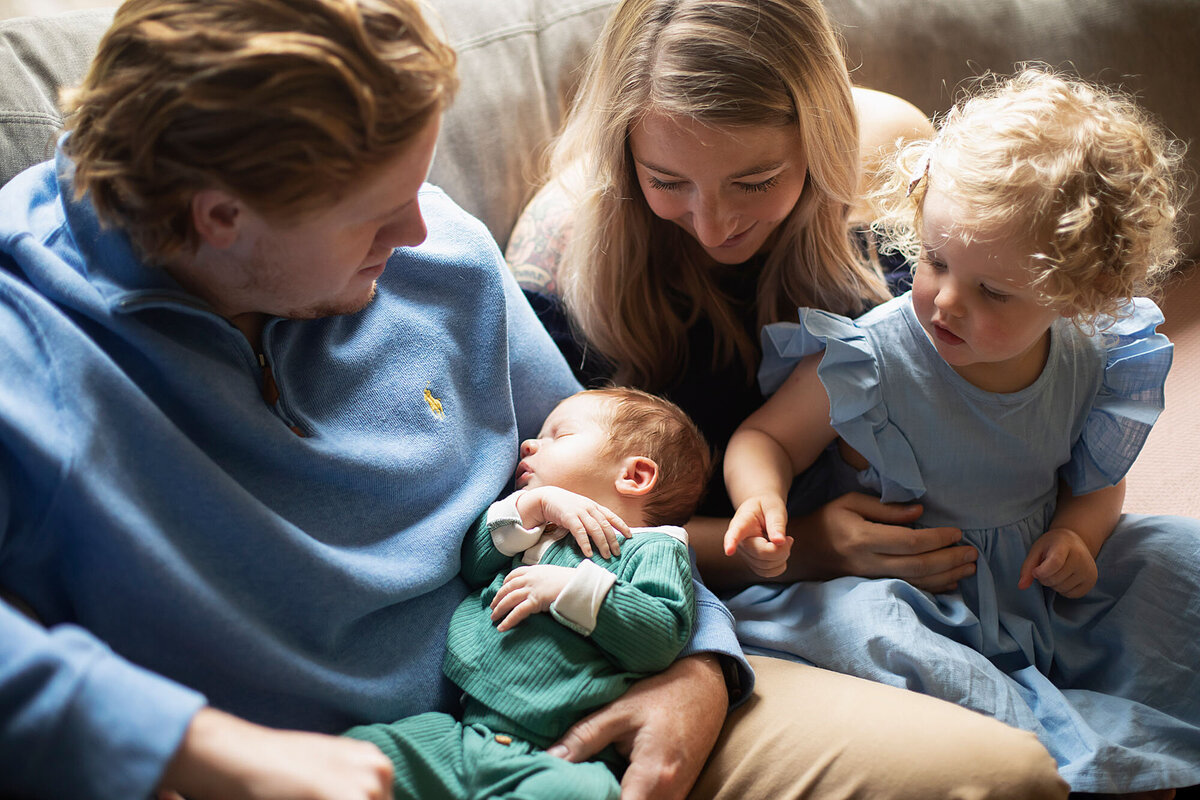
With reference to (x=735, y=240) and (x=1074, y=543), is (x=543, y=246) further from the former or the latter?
(x=1074, y=543)

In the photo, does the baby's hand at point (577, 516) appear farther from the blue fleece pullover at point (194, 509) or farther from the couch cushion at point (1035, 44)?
the couch cushion at point (1035, 44)

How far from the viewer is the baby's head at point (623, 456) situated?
139 cm

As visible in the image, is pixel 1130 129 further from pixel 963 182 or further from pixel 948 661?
pixel 948 661

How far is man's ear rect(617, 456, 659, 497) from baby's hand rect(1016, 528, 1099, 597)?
1.97 ft

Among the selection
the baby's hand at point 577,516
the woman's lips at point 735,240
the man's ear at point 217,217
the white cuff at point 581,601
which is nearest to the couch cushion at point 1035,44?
the woman's lips at point 735,240

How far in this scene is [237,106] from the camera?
883 mm

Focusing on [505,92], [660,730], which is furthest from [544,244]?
[660,730]

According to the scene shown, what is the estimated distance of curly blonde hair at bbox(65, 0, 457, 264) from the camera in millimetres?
881

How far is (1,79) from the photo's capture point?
1273 millimetres

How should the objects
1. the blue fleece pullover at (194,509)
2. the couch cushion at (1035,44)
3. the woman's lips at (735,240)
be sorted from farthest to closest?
the couch cushion at (1035,44), the woman's lips at (735,240), the blue fleece pullover at (194,509)

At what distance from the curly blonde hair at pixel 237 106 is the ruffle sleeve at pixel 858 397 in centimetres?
76

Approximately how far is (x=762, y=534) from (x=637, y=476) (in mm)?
218

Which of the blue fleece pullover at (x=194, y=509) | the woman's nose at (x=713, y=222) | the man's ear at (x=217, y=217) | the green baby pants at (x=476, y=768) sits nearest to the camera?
the blue fleece pullover at (x=194, y=509)

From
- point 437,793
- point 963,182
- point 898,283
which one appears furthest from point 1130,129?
point 437,793
